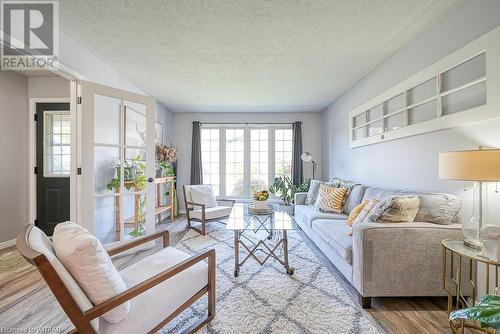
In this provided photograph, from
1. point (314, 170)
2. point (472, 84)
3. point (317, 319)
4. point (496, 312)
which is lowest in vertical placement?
point (317, 319)

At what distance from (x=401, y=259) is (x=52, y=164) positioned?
4.70 meters

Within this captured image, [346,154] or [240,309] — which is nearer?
[240,309]

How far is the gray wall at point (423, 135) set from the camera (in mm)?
1725

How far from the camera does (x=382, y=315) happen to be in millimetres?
1720

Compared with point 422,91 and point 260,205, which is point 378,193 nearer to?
point 422,91

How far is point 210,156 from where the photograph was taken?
5.50m

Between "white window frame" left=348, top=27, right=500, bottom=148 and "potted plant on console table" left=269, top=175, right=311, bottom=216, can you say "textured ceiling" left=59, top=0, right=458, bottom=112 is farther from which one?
"potted plant on console table" left=269, top=175, right=311, bottom=216

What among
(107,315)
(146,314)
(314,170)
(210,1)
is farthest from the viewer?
(314,170)

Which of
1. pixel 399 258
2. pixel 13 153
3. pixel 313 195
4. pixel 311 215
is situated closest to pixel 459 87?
pixel 399 258

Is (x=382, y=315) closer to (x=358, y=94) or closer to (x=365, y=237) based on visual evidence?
(x=365, y=237)

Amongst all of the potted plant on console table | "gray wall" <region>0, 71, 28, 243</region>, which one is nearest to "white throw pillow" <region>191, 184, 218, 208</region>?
the potted plant on console table

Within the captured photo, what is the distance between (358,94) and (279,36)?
191cm

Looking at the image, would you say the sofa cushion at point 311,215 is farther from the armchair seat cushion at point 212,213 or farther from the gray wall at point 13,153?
the gray wall at point 13,153

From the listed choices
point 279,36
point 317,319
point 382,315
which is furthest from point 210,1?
point 382,315
